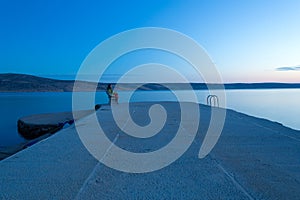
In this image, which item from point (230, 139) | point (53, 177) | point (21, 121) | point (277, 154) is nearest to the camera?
point (53, 177)

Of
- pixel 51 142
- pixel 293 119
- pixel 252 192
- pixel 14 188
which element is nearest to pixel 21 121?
pixel 51 142

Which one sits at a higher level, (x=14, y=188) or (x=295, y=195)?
(x=14, y=188)

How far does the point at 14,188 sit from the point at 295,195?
3.94m

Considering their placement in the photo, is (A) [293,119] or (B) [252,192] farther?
(A) [293,119]

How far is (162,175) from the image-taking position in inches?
197

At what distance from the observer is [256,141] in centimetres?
812

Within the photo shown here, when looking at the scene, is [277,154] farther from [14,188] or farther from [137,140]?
[14,188]

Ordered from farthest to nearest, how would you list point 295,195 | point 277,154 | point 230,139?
point 230,139 → point 277,154 → point 295,195

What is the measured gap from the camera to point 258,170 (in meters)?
5.26

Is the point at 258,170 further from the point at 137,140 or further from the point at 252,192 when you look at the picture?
the point at 137,140

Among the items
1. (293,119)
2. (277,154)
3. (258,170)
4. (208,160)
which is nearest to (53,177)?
(208,160)

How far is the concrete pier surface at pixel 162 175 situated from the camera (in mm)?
4164

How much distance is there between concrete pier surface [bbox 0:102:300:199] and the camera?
4.16 metres

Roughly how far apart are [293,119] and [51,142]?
94.5 ft
